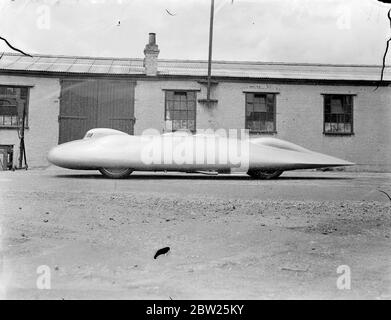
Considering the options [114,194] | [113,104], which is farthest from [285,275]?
[113,104]

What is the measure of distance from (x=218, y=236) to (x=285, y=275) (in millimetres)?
650

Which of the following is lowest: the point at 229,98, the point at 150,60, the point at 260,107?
the point at 260,107

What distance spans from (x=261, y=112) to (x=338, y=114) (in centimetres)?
260

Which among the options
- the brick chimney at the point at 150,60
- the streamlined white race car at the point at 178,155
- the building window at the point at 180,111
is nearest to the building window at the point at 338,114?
the building window at the point at 180,111

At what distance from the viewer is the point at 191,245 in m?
2.41

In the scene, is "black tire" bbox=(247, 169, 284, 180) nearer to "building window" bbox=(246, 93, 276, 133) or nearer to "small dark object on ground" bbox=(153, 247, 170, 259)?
"small dark object on ground" bbox=(153, 247, 170, 259)

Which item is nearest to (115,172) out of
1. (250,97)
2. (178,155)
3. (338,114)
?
(178,155)

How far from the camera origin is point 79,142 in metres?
5.91

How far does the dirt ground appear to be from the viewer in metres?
1.90

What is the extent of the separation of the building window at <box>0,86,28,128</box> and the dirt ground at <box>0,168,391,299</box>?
6.20 meters

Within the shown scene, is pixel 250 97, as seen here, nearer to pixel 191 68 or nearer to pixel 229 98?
pixel 229 98
